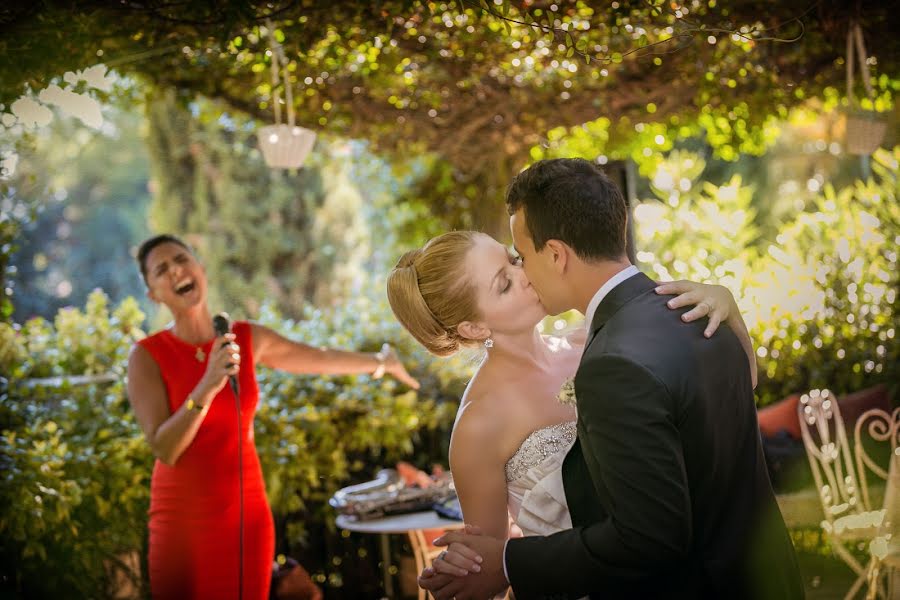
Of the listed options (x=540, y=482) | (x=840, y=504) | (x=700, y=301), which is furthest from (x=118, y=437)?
(x=840, y=504)

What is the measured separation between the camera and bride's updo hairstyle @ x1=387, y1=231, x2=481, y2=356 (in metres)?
2.69

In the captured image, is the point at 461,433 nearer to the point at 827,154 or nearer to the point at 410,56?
the point at 410,56

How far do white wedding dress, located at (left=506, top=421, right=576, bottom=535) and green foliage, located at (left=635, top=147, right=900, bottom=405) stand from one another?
410 centimetres

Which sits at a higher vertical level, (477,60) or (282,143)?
(477,60)

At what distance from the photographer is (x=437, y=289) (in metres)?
2.70

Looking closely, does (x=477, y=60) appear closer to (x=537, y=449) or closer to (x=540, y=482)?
(x=537, y=449)

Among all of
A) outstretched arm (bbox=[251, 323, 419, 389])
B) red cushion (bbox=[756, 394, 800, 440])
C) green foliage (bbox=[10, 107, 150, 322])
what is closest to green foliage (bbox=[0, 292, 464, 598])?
outstretched arm (bbox=[251, 323, 419, 389])

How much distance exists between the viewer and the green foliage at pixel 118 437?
395 centimetres

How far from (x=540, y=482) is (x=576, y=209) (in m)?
0.75

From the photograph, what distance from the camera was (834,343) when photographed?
6.21 metres

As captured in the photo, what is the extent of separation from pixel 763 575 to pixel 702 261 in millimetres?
5470

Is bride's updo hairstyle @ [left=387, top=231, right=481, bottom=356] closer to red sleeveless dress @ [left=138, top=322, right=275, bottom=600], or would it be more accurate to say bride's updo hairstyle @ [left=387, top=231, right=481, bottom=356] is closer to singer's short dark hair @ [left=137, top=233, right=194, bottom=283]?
red sleeveless dress @ [left=138, top=322, right=275, bottom=600]

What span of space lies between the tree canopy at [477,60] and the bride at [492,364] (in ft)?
2.33

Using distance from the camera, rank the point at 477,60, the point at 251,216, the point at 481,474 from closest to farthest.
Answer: the point at 481,474, the point at 477,60, the point at 251,216
